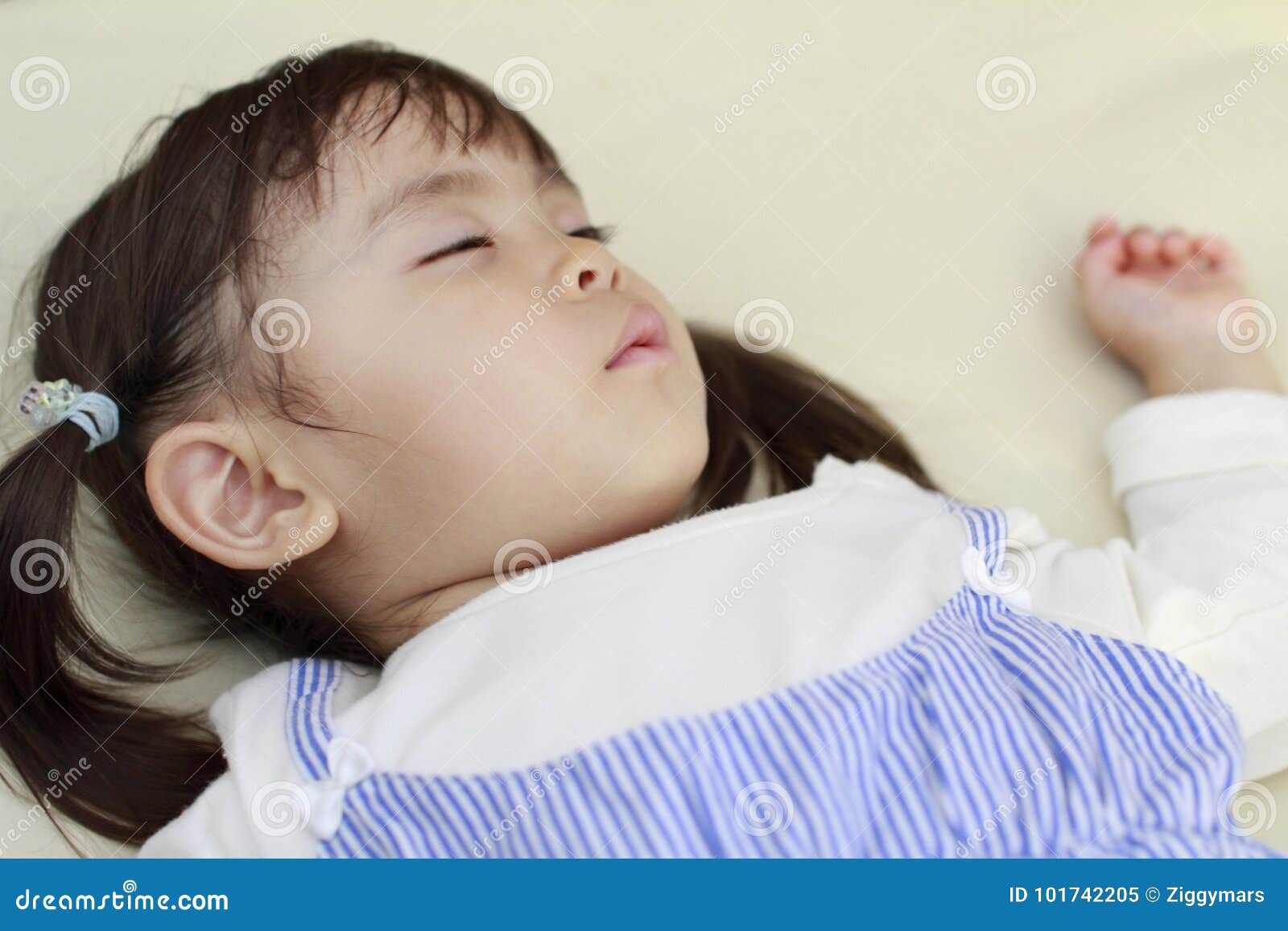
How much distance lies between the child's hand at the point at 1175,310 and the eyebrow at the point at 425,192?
0.63 m

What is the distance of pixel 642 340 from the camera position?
1.00 meters

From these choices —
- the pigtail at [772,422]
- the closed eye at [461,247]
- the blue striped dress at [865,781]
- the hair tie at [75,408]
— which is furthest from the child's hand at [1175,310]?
the hair tie at [75,408]

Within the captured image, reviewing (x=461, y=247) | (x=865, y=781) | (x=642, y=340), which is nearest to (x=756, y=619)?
(x=865, y=781)

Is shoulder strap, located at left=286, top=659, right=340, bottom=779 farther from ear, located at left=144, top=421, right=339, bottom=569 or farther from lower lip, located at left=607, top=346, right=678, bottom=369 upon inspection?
lower lip, located at left=607, top=346, right=678, bottom=369

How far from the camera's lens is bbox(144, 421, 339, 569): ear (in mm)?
936

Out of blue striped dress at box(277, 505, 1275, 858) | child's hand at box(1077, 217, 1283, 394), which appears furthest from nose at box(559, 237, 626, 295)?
child's hand at box(1077, 217, 1283, 394)

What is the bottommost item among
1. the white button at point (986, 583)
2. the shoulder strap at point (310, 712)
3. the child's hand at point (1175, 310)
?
the shoulder strap at point (310, 712)

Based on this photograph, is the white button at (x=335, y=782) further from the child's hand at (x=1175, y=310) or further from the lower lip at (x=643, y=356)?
the child's hand at (x=1175, y=310)

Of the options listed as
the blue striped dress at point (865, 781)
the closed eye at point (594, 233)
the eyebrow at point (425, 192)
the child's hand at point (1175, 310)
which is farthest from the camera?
the child's hand at point (1175, 310)

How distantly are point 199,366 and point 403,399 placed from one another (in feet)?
0.54

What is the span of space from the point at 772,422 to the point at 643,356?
30cm

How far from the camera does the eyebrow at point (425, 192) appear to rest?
0.93 meters

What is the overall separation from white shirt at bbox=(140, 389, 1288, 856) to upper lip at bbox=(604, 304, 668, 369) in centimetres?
15

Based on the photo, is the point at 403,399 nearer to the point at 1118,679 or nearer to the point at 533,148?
the point at 533,148
